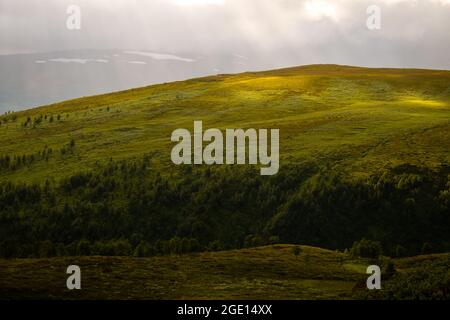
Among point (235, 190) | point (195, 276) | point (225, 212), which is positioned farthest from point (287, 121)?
point (195, 276)

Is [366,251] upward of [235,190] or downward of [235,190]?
downward

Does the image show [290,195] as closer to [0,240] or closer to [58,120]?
[0,240]

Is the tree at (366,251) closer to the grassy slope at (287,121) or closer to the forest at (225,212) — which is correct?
the forest at (225,212)

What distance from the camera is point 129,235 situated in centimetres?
4266

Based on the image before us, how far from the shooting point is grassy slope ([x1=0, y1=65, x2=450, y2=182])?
55688mm

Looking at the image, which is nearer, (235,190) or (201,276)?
(201,276)

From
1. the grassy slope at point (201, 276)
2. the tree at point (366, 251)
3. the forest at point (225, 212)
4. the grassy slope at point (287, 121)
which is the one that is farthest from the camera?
the grassy slope at point (287, 121)

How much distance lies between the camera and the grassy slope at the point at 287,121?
5569 centimetres

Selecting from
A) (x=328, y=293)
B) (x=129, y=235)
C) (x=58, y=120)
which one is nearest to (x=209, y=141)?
(x=129, y=235)

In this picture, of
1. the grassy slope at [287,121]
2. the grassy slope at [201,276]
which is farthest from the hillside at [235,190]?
the grassy slope at [201,276]

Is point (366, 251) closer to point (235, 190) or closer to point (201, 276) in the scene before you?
point (201, 276)

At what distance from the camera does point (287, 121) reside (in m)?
73.9

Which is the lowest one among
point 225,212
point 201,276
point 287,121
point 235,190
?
point 201,276

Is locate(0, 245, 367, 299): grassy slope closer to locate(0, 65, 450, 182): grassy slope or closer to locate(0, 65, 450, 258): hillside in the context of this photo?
locate(0, 65, 450, 258): hillside
